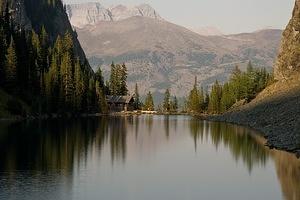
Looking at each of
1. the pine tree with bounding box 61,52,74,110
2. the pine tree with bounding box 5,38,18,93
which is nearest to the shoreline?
the pine tree with bounding box 61,52,74,110

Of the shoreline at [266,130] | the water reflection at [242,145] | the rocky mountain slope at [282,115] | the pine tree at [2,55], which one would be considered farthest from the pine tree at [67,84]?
the water reflection at [242,145]

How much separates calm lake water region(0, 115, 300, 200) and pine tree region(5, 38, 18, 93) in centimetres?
5660

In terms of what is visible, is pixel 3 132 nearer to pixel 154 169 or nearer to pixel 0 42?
pixel 154 169

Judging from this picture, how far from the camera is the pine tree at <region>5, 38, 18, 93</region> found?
159000 millimetres

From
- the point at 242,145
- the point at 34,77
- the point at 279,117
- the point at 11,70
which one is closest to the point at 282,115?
the point at 279,117

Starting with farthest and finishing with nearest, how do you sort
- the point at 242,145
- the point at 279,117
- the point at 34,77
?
the point at 34,77 → the point at 279,117 → the point at 242,145

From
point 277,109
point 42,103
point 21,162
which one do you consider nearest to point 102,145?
point 21,162

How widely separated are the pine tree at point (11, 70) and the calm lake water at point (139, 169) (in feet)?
186

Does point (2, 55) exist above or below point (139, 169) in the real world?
above

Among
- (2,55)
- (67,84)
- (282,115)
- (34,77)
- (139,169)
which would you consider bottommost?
(139,169)

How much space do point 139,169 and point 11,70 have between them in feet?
341

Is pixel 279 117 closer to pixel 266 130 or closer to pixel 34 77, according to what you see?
pixel 266 130

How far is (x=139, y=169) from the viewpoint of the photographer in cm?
6619

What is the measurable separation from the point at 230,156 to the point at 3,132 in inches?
1864
